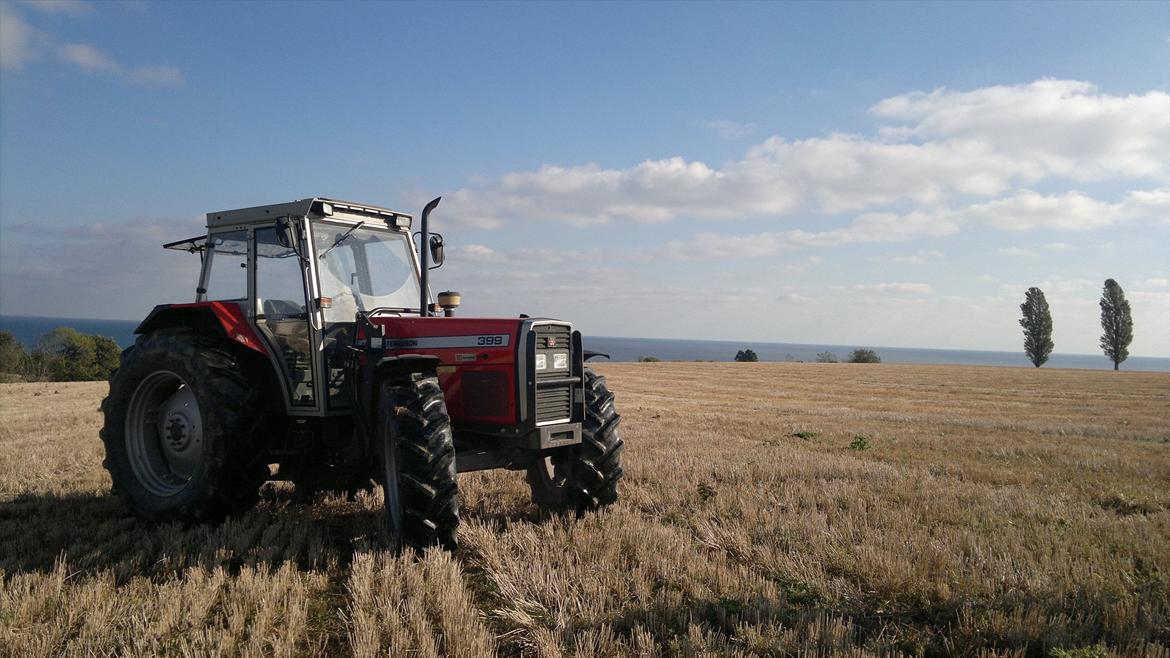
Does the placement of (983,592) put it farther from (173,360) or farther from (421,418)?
(173,360)

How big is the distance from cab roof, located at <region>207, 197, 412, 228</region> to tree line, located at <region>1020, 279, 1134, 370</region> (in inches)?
2810

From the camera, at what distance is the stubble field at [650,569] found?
365 centimetres

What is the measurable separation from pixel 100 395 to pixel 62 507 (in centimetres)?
1676

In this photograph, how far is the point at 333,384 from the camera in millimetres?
5820

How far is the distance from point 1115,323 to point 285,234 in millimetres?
75861

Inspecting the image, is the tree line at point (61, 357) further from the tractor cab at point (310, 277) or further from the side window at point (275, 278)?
the side window at point (275, 278)

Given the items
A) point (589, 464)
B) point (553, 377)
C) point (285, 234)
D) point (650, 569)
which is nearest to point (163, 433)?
point (285, 234)

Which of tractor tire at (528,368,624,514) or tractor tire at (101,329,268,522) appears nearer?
tractor tire at (101,329,268,522)

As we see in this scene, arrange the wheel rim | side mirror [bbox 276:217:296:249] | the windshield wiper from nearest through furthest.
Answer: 1. side mirror [bbox 276:217:296:249]
2. the windshield wiper
3. the wheel rim

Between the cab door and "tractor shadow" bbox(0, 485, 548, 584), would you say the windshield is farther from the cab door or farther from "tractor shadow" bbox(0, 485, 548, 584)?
"tractor shadow" bbox(0, 485, 548, 584)

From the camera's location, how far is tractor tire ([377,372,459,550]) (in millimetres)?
4684

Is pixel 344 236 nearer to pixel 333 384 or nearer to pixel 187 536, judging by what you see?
pixel 333 384

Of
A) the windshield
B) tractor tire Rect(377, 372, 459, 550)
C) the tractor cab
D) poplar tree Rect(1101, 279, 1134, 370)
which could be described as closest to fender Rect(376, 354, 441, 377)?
tractor tire Rect(377, 372, 459, 550)

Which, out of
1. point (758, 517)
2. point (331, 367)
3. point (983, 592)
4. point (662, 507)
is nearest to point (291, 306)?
point (331, 367)
